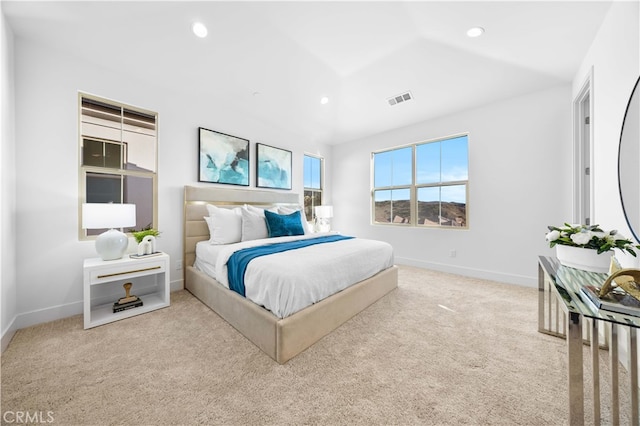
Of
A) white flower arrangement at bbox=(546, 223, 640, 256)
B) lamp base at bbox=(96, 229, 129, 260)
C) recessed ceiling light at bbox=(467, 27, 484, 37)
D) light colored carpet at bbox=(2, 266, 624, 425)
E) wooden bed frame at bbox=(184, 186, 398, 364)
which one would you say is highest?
recessed ceiling light at bbox=(467, 27, 484, 37)

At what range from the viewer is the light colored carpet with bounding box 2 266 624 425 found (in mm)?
1266

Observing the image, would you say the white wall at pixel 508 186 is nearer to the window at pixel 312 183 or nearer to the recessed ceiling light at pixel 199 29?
the window at pixel 312 183

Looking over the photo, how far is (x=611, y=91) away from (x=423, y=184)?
2.52 m

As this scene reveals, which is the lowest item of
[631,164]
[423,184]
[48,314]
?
[48,314]

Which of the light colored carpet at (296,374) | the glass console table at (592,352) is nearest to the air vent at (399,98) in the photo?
the light colored carpet at (296,374)

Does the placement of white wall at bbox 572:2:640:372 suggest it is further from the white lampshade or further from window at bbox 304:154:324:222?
window at bbox 304:154:324:222

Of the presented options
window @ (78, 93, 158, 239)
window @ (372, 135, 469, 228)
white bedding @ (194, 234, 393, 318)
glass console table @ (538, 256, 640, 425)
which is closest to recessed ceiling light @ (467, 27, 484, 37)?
window @ (372, 135, 469, 228)

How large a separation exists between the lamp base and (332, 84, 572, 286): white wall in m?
4.23

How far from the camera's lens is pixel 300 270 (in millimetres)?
1859

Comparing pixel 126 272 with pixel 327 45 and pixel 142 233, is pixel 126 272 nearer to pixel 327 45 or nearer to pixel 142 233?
pixel 142 233

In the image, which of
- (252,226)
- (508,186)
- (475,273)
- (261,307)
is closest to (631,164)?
(508,186)

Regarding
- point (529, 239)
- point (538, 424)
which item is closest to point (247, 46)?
point (538, 424)

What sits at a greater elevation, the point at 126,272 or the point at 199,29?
the point at 199,29

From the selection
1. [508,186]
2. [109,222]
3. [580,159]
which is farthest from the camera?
[508,186]
